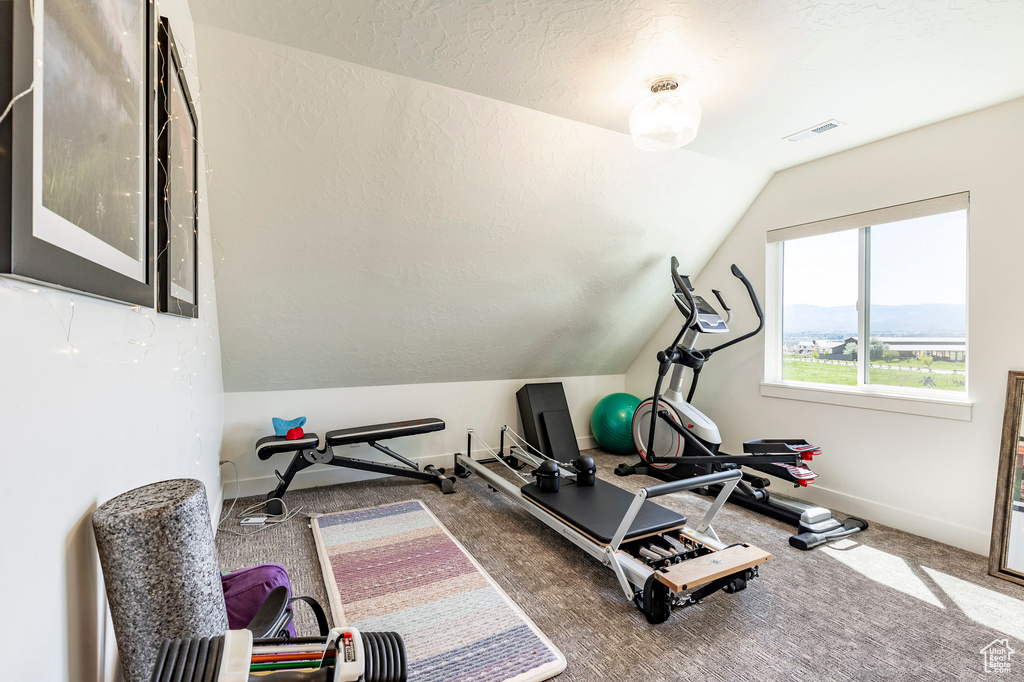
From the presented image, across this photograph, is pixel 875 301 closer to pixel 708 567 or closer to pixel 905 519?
pixel 905 519

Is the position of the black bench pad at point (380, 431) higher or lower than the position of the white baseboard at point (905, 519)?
higher

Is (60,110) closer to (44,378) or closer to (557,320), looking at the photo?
(44,378)

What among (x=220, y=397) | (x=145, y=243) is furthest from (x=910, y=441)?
(x=220, y=397)

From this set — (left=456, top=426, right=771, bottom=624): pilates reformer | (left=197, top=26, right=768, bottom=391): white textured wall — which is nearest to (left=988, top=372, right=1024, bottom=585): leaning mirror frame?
(left=456, top=426, right=771, bottom=624): pilates reformer

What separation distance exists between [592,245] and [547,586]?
2.39 metres

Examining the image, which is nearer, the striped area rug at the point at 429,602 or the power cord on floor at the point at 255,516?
the striped area rug at the point at 429,602

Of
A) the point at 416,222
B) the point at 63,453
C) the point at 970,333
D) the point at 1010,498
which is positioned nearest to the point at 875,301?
the point at 970,333

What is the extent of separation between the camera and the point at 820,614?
2.11 m

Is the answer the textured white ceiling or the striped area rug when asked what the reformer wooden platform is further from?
the textured white ceiling

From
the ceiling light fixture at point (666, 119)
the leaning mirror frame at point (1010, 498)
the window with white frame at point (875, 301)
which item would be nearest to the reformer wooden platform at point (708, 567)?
the leaning mirror frame at point (1010, 498)

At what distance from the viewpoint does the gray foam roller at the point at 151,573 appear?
31.4 inches

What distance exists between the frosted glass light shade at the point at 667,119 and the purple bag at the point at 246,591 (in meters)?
2.36

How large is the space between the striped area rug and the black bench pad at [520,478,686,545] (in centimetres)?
52

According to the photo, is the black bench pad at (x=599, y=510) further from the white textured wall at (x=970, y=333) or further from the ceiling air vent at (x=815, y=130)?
the ceiling air vent at (x=815, y=130)
